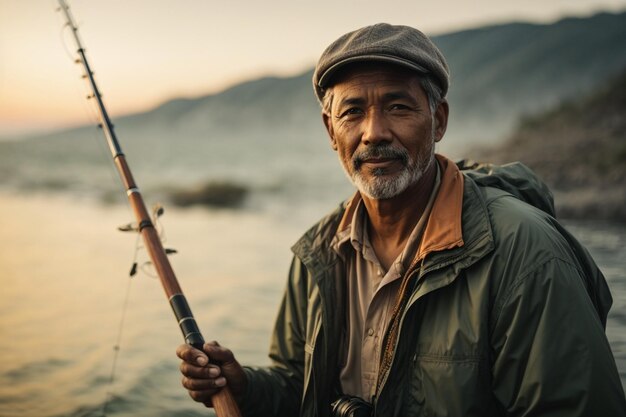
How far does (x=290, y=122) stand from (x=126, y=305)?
7334 centimetres

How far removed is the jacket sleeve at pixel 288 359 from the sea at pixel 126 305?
68 cm

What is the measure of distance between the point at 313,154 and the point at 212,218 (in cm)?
2305

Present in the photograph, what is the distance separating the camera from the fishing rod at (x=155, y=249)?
98.9 inches

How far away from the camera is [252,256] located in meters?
10.8

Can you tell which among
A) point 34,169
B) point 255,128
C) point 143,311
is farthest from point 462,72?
point 143,311

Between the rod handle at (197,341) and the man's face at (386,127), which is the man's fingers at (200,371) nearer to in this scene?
the rod handle at (197,341)

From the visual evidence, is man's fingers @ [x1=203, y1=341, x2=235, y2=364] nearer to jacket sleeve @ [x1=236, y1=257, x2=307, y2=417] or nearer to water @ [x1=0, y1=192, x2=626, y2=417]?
jacket sleeve @ [x1=236, y1=257, x2=307, y2=417]

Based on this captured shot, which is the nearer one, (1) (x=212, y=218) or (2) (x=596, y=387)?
(2) (x=596, y=387)

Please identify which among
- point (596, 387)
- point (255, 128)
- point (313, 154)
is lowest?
point (596, 387)

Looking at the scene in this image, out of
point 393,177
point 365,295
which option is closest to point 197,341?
point 365,295

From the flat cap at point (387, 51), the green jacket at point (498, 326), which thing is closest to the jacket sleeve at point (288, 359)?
the green jacket at point (498, 326)

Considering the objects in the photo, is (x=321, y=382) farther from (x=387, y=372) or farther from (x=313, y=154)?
(x=313, y=154)

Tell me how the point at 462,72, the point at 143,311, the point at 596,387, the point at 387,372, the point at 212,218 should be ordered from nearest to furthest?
the point at 596,387 < the point at 387,372 < the point at 143,311 < the point at 212,218 < the point at 462,72

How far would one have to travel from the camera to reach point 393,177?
2.58 meters
